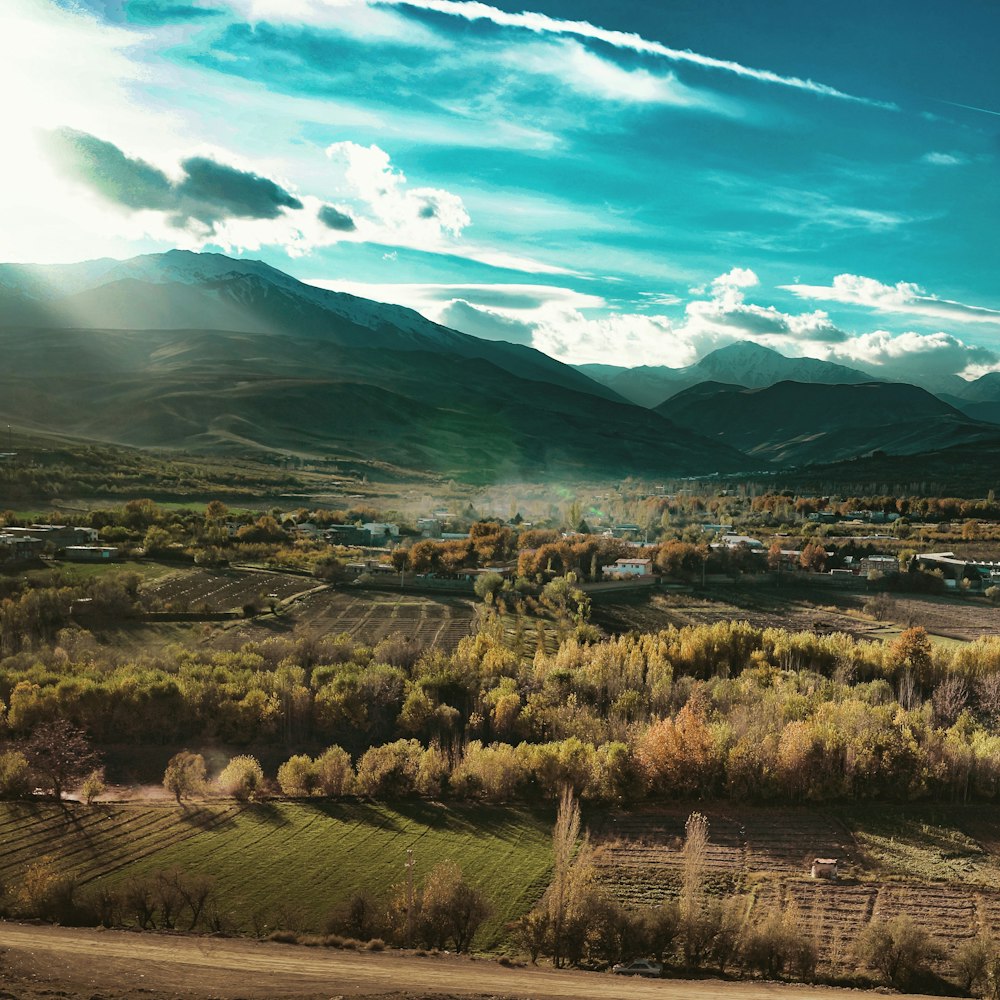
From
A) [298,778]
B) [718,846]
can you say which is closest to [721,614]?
[718,846]

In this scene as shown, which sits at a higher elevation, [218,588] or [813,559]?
[813,559]

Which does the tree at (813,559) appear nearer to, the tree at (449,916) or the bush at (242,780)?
the bush at (242,780)

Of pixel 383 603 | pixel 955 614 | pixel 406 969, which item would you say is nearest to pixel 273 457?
pixel 383 603

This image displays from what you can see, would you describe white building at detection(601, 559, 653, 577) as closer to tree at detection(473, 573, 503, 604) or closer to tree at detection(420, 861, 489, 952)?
tree at detection(473, 573, 503, 604)

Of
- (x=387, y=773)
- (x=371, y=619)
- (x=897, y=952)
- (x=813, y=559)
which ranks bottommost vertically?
(x=387, y=773)

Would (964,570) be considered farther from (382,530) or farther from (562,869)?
(562,869)
